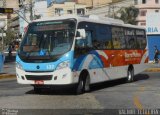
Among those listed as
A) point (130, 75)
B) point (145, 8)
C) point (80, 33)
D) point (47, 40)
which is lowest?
point (145, 8)

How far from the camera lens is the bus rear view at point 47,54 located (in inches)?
645

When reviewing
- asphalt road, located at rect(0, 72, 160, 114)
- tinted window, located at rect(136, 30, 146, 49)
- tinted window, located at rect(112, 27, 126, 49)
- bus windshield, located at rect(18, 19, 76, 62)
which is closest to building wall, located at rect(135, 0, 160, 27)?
tinted window, located at rect(136, 30, 146, 49)

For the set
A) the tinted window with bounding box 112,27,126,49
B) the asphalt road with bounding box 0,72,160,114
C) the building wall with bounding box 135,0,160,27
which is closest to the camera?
the asphalt road with bounding box 0,72,160,114

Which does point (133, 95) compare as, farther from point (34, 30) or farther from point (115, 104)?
point (34, 30)

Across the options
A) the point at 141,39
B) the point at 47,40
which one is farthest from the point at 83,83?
the point at 141,39

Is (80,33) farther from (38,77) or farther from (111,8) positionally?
(111,8)

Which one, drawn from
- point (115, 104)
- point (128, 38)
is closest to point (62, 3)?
point (128, 38)

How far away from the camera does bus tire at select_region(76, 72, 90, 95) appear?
675 inches

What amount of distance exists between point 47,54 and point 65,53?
25.7 inches

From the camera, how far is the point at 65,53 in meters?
16.4

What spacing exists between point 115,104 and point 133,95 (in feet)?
8.49

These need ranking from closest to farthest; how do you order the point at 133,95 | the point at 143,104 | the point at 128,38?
the point at 143,104
the point at 133,95
the point at 128,38

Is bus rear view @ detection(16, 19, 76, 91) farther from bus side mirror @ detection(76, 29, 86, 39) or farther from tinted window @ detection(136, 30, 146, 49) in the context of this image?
tinted window @ detection(136, 30, 146, 49)

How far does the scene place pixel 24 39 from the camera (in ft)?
57.4
